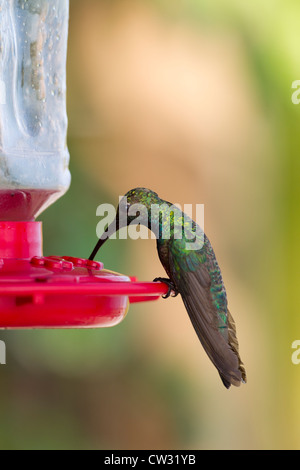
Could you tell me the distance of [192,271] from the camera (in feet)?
10.2

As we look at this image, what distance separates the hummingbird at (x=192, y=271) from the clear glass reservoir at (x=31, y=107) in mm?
289

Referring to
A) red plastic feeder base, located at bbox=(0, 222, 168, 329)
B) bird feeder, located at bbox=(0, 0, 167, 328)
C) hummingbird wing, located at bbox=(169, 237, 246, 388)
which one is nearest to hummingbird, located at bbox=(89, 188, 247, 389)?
hummingbird wing, located at bbox=(169, 237, 246, 388)

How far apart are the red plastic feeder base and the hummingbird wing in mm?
314

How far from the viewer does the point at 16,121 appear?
10.1ft

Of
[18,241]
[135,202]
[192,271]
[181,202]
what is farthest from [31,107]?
[181,202]

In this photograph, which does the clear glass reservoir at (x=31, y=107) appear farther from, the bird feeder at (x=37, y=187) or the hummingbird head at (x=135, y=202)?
the hummingbird head at (x=135, y=202)

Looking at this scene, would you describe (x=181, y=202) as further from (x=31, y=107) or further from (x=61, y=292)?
(x=61, y=292)

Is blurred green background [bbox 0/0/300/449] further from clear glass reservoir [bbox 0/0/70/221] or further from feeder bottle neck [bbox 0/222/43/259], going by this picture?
feeder bottle neck [bbox 0/222/43/259]

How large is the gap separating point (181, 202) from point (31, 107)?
246 centimetres

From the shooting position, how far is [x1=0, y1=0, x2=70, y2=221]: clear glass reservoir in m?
2.96

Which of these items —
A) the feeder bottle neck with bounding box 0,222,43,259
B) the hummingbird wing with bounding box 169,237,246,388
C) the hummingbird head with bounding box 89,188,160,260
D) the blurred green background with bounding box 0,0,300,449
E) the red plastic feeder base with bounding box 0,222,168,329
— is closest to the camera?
the red plastic feeder base with bounding box 0,222,168,329
